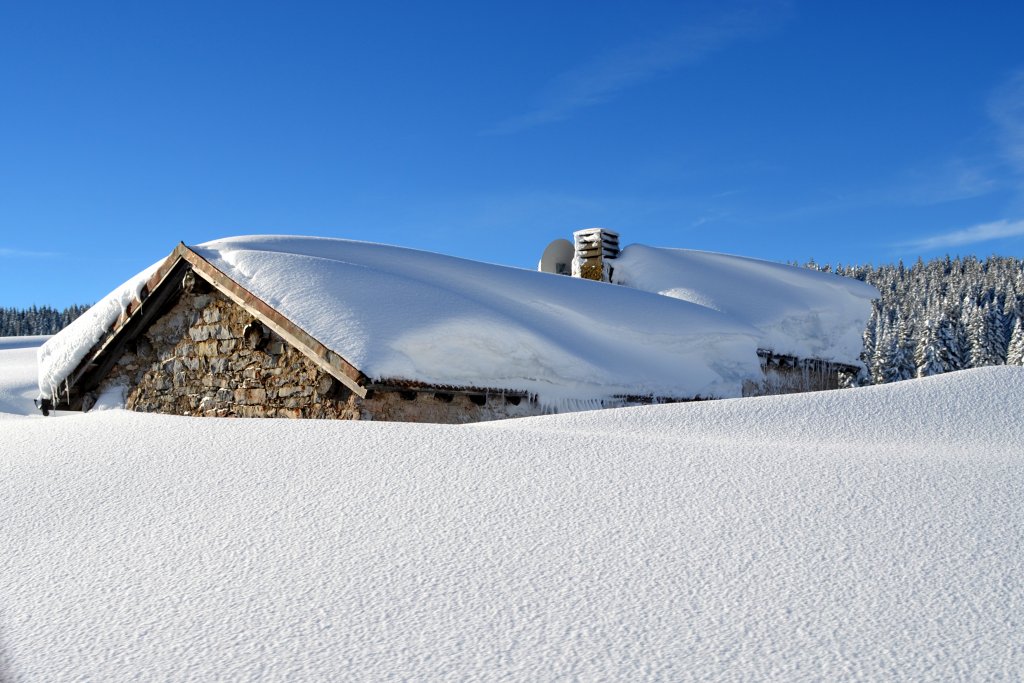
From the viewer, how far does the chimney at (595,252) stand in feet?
42.6

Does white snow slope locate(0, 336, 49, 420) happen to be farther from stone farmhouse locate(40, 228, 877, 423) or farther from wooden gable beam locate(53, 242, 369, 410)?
stone farmhouse locate(40, 228, 877, 423)

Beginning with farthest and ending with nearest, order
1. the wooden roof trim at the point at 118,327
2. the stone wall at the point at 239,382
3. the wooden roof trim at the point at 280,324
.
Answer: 1. the wooden roof trim at the point at 118,327
2. the stone wall at the point at 239,382
3. the wooden roof trim at the point at 280,324

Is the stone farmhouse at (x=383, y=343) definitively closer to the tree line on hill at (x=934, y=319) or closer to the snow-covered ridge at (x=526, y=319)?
the snow-covered ridge at (x=526, y=319)

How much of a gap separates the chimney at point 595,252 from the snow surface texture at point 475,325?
1946 millimetres

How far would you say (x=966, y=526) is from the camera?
128 inches

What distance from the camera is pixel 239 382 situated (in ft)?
28.5

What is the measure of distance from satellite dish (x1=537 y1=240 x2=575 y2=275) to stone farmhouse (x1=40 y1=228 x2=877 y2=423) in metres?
2.93

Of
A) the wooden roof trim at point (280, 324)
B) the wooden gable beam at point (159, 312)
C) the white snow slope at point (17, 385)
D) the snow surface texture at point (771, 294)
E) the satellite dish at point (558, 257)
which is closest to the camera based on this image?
the wooden roof trim at point (280, 324)

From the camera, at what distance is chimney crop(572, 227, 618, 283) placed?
1299cm

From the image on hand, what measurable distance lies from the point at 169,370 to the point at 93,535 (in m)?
6.11

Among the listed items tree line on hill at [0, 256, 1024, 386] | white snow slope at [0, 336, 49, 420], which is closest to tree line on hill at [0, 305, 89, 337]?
tree line on hill at [0, 256, 1024, 386]

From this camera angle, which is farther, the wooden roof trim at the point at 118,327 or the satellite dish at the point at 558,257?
the satellite dish at the point at 558,257

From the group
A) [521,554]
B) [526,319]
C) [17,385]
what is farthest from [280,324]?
[17,385]

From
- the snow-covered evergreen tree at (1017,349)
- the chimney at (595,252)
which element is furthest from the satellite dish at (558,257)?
the snow-covered evergreen tree at (1017,349)
